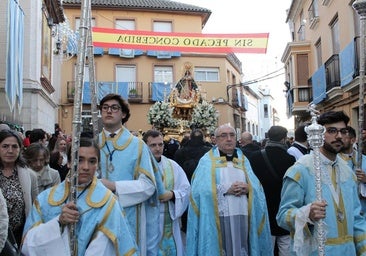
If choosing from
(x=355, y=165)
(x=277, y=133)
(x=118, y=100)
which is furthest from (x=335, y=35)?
(x=118, y=100)

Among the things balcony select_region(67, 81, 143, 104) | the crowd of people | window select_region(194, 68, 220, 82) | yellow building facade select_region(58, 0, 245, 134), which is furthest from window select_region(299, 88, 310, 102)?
the crowd of people

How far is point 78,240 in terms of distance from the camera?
2.60 meters

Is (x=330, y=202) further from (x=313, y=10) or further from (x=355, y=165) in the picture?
(x=313, y=10)

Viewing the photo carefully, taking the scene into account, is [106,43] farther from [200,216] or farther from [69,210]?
[69,210]

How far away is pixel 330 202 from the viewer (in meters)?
3.04

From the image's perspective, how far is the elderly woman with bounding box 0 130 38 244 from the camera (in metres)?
3.49

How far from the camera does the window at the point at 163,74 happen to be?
1080 inches

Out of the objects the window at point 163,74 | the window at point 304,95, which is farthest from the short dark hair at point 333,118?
the window at point 163,74

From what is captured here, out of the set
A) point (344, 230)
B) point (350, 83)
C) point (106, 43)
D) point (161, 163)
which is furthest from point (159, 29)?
point (344, 230)

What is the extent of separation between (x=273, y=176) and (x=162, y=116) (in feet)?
33.2

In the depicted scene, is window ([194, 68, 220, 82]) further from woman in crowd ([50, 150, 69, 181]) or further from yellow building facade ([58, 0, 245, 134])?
woman in crowd ([50, 150, 69, 181])

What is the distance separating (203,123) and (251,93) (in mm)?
29234

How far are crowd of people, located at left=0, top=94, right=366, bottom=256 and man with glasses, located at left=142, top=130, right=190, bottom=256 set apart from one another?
1cm

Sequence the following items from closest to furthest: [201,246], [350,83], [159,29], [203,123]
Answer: [201,246]
[350,83]
[203,123]
[159,29]
